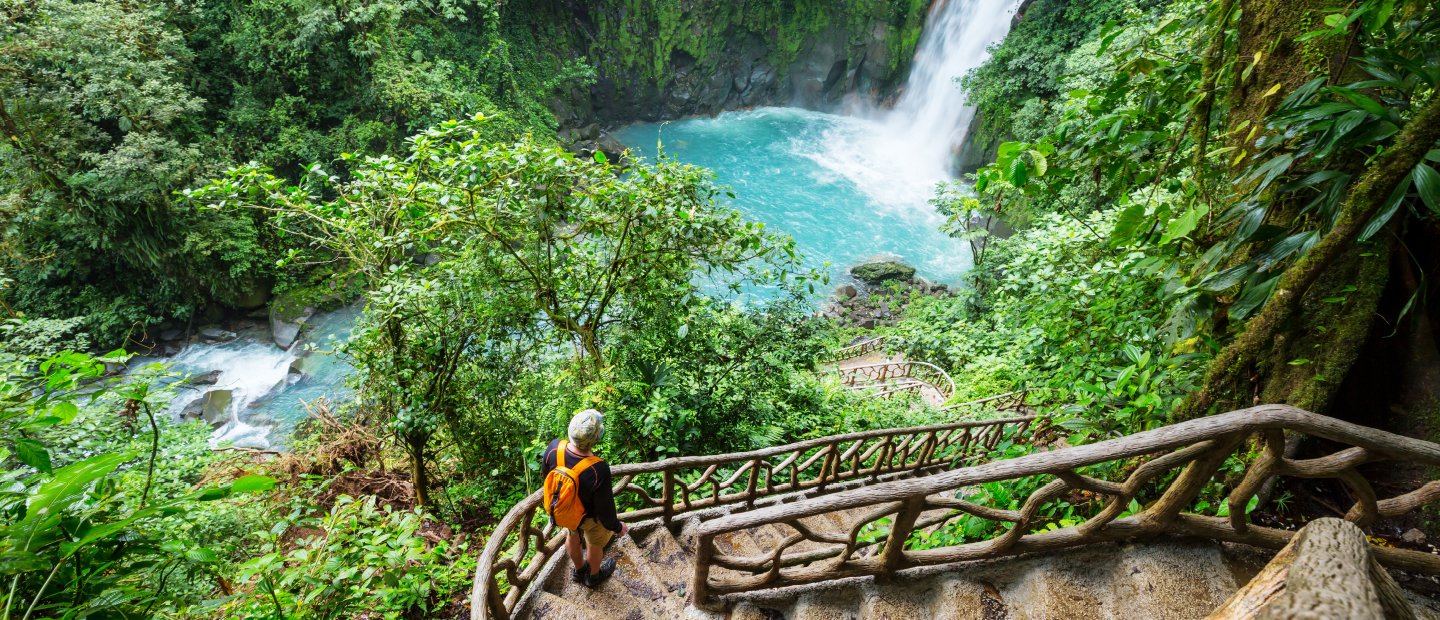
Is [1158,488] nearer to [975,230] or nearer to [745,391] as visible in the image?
[745,391]

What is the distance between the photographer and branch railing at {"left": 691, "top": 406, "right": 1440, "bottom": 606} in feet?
6.71

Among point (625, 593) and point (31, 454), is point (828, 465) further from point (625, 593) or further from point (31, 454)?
point (31, 454)

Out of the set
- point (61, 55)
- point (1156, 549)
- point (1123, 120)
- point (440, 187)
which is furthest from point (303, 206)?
point (61, 55)

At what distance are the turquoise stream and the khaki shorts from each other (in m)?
15.3

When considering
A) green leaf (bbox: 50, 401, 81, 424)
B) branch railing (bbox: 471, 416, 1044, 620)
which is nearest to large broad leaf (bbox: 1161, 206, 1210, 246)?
branch railing (bbox: 471, 416, 1044, 620)

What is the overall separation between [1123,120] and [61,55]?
15.1 meters

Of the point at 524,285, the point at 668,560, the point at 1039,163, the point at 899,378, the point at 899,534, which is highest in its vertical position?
the point at 1039,163

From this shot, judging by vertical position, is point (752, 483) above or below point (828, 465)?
above

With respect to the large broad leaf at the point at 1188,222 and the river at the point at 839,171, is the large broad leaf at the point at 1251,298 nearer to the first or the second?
the large broad leaf at the point at 1188,222

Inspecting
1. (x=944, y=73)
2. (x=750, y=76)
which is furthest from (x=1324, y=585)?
(x=750, y=76)

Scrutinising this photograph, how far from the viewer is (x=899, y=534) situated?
8.13ft

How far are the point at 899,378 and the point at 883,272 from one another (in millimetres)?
6165

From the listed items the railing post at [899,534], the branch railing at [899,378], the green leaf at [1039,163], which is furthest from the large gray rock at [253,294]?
the green leaf at [1039,163]

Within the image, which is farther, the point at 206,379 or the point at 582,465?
the point at 206,379
